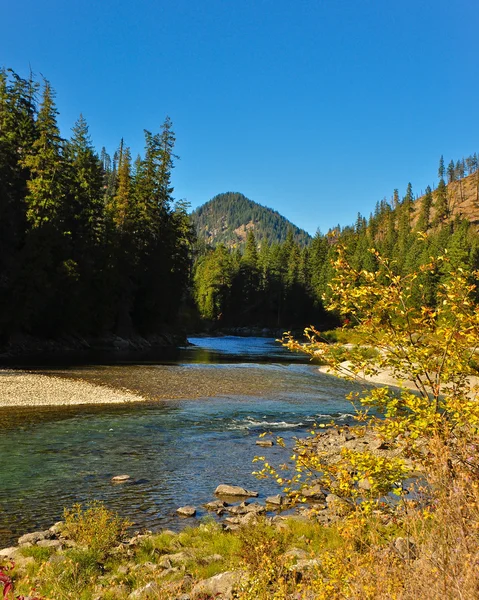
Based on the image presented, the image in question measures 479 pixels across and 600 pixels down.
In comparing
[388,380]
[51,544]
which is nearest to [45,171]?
[388,380]

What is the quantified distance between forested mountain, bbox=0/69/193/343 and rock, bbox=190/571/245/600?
3561 cm

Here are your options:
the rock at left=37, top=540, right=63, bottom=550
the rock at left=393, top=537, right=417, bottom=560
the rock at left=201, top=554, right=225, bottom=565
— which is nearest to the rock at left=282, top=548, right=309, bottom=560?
the rock at left=201, top=554, right=225, bottom=565

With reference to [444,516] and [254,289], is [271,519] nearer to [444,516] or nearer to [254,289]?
[444,516]

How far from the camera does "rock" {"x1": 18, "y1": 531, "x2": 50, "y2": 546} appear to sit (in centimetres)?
806

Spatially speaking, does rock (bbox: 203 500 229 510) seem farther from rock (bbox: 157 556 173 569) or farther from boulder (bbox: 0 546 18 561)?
boulder (bbox: 0 546 18 561)

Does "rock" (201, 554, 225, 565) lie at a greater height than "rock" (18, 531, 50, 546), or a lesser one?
greater

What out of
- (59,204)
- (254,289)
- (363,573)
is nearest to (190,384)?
(59,204)

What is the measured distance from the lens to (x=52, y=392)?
2312 cm

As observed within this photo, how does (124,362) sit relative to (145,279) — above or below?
below

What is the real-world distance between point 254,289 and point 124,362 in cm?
8311

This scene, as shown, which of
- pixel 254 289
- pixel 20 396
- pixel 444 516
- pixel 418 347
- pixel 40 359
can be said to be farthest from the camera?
pixel 254 289

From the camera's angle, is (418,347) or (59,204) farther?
(59,204)

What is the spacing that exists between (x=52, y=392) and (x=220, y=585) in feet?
62.2

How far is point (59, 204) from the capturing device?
4184cm
